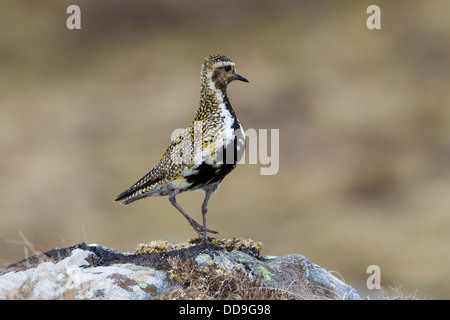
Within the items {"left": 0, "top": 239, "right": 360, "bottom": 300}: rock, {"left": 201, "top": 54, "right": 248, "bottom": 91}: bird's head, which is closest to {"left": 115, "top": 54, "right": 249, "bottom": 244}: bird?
{"left": 201, "top": 54, "right": 248, "bottom": 91}: bird's head

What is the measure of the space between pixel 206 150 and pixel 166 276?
1.76 m

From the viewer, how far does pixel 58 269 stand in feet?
21.9

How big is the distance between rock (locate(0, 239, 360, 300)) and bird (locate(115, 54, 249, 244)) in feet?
2.33

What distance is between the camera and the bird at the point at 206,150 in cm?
746

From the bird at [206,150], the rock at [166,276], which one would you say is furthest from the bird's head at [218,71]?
the rock at [166,276]

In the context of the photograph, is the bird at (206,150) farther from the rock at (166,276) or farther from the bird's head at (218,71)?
the rock at (166,276)

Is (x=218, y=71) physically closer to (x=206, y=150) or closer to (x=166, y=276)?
(x=206, y=150)

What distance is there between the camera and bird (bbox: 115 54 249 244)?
294 inches

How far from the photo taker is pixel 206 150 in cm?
745

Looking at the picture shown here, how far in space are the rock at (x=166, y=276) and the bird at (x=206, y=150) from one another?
27.9 inches

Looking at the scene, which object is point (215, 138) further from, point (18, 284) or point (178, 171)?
point (18, 284)

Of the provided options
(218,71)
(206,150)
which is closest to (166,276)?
(206,150)

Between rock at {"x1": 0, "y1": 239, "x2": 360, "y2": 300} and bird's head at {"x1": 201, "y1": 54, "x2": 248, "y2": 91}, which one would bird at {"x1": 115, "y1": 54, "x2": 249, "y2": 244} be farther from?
rock at {"x1": 0, "y1": 239, "x2": 360, "y2": 300}
